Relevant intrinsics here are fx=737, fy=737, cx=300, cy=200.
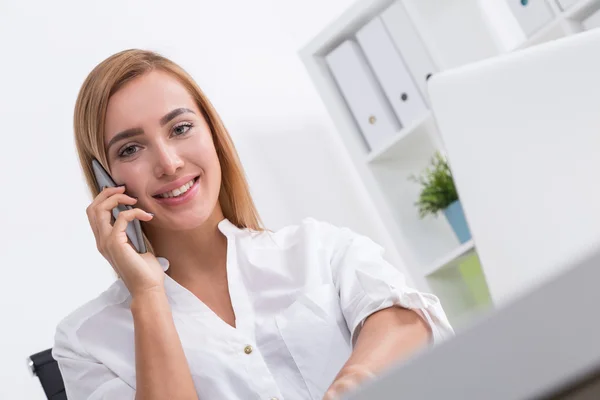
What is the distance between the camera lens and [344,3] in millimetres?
3014

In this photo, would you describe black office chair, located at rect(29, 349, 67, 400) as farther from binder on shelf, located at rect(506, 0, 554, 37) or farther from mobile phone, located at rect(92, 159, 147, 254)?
binder on shelf, located at rect(506, 0, 554, 37)

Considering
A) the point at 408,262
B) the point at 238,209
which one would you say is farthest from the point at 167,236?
the point at 408,262

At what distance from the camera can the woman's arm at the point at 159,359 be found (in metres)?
1.06

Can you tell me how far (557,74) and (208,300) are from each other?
0.67 meters

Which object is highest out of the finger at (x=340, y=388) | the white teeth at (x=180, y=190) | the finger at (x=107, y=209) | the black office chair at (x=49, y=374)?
the finger at (x=107, y=209)

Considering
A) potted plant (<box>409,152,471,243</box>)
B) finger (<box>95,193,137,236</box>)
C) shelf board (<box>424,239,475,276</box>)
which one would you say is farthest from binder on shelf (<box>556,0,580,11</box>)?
finger (<box>95,193,137,236</box>)

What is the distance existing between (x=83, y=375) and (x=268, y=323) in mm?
308

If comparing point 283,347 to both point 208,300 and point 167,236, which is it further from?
point 167,236

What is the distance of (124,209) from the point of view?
4.39 ft

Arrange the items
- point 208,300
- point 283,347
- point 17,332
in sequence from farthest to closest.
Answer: point 17,332
point 208,300
point 283,347

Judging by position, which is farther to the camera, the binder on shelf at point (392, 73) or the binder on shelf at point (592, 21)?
the binder on shelf at point (392, 73)

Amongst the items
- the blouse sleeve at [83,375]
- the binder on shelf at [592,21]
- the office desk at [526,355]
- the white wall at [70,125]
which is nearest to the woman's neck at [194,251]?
the blouse sleeve at [83,375]

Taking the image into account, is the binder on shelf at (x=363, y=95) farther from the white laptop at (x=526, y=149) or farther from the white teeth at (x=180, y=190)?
the white laptop at (x=526, y=149)

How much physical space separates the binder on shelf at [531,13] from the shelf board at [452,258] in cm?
69
